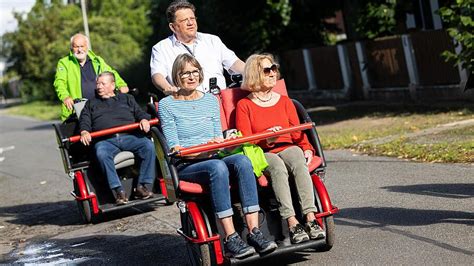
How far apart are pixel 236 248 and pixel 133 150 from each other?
4296 millimetres

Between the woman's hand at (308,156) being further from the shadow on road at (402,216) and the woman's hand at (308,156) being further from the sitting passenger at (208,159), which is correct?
the shadow on road at (402,216)

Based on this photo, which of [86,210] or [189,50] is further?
[86,210]

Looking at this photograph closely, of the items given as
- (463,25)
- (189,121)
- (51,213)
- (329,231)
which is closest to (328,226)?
(329,231)

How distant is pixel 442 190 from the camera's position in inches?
359

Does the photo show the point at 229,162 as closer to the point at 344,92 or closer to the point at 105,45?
the point at 344,92

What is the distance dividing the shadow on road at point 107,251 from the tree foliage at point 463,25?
7688 millimetres

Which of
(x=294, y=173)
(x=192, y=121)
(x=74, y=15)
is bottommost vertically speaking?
(x=294, y=173)

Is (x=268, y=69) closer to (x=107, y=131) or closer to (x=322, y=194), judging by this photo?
(x=322, y=194)

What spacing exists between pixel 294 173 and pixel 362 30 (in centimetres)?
1402

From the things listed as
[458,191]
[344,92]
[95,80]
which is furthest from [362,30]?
[458,191]

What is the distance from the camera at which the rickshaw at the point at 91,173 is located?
10305mm

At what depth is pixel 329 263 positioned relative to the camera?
Answer: 6703 millimetres

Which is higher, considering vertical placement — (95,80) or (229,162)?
(95,80)

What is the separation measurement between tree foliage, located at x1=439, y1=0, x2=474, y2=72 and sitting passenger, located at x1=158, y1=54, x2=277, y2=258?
28.0 ft
